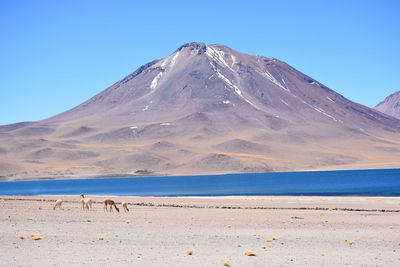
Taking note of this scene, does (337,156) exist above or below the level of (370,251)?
above

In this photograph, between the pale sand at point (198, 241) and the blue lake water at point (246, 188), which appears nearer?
the pale sand at point (198, 241)

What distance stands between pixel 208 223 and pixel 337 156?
167 metres

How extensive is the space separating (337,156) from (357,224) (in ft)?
545

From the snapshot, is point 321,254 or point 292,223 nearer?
point 321,254

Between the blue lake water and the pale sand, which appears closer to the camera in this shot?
the pale sand

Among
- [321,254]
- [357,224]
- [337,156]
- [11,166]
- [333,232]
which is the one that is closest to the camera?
[321,254]

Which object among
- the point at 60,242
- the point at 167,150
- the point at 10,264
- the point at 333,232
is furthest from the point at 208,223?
the point at 167,150

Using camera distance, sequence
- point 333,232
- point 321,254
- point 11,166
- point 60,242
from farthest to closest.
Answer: point 11,166 → point 333,232 → point 60,242 → point 321,254

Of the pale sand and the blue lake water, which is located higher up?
the blue lake water

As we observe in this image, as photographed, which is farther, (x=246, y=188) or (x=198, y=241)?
(x=246, y=188)

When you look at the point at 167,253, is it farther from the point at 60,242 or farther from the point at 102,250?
the point at 60,242

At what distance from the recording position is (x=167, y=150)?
182m

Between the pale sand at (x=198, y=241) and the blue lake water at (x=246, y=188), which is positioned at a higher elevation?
the blue lake water at (x=246, y=188)

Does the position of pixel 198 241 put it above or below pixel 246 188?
below
